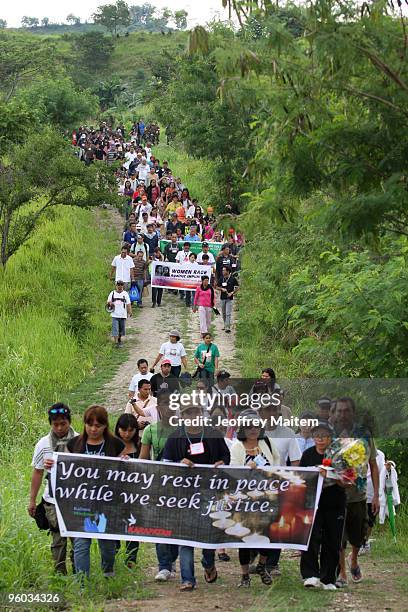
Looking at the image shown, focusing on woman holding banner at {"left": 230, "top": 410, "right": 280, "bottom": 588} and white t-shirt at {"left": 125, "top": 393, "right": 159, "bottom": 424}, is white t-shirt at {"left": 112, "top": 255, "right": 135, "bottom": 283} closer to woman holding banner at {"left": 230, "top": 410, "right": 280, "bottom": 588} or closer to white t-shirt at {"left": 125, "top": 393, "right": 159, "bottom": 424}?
white t-shirt at {"left": 125, "top": 393, "right": 159, "bottom": 424}

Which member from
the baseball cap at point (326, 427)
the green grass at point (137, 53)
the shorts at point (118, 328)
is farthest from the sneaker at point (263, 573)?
the green grass at point (137, 53)

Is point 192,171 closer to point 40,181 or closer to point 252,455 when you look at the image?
point 40,181

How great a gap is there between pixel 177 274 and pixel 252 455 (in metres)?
16.4

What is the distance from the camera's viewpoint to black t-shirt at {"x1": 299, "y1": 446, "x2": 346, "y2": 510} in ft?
27.6

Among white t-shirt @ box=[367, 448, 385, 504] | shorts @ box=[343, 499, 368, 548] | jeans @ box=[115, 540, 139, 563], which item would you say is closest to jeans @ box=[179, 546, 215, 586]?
jeans @ box=[115, 540, 139, 563]

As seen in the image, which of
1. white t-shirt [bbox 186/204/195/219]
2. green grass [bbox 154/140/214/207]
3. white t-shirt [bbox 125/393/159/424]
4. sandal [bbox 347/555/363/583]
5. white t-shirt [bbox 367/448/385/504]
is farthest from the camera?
green grass [bbox 154/140/214/207]

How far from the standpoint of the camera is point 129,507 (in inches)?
339

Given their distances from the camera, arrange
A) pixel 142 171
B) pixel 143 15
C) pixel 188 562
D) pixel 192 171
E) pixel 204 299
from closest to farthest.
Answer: pixel 188 562 → pixel 204 299 → pixel 142 171 → pixel 192 171 → pixel 143 15

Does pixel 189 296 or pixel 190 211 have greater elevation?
pixel 190 211

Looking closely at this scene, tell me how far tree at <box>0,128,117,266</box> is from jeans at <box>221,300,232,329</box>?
603 cm

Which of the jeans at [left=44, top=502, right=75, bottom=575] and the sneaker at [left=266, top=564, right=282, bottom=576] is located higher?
the jeans at [left=44, top=502, right=75, bottom=575]

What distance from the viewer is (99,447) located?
333 inches

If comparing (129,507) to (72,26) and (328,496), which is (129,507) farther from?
(72,26)

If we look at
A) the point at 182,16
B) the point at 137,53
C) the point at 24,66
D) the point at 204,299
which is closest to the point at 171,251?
the point at 204,299
